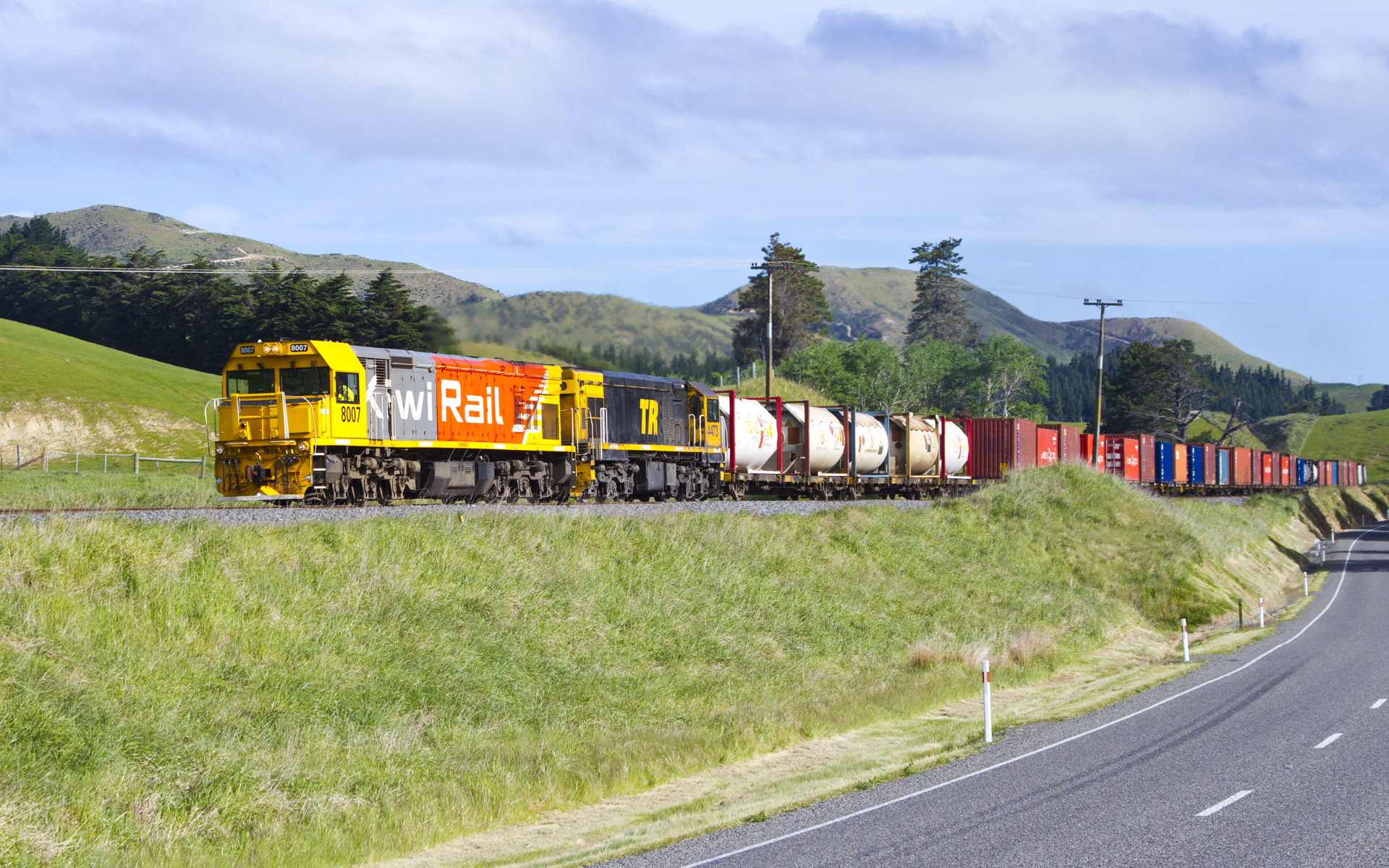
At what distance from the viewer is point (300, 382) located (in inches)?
953

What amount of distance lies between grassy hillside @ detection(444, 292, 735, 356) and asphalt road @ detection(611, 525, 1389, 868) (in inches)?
1133

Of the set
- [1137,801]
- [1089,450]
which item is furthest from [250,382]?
[1089,450]

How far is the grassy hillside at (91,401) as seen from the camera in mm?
61000

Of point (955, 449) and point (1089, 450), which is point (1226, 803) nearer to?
point (955, 449)

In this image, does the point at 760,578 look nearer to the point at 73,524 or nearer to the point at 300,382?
the point at 300,382

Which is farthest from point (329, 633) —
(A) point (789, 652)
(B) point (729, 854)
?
(A) point (789, 652)

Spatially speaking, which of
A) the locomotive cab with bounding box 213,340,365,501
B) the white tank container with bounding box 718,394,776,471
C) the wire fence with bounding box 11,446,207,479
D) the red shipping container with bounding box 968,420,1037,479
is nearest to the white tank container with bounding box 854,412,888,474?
the white tank container with bounding box 718,394,776,471

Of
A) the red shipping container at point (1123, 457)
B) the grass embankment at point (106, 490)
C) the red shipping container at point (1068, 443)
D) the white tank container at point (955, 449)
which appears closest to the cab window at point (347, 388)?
the grass embankment at point (106, 490)

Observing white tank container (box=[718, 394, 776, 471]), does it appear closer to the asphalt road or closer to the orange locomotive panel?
the orange locomotive panel

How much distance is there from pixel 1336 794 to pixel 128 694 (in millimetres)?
14834

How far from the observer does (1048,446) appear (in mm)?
53781

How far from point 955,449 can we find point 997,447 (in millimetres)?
2407

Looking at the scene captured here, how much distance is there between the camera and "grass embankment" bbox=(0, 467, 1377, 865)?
40.3 feet

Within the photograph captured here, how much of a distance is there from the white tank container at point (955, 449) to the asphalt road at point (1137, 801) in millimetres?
27525
